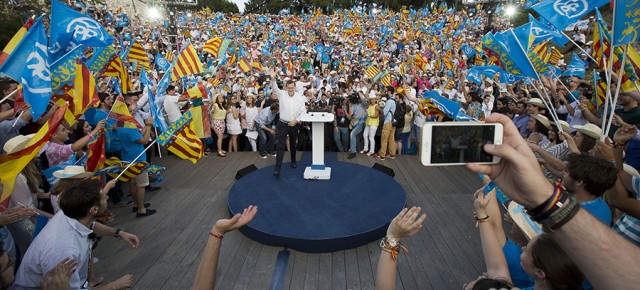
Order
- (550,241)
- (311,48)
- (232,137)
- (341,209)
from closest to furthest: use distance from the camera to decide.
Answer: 1. (550,241)
2. (341,209)
3. (232,137)
4. (311,48)

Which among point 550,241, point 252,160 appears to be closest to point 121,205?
point 252,160

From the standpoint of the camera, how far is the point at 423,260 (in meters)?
4.29

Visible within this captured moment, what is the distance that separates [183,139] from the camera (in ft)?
16.1

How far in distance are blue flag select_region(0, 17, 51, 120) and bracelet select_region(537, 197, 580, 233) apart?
4564 millimetres

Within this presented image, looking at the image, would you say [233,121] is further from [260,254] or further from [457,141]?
[457,141]

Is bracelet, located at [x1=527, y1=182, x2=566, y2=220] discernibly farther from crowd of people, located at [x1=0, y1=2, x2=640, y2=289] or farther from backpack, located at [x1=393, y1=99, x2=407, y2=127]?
backpack, located at [x1=393, y1=99, x2=407, y2=127]

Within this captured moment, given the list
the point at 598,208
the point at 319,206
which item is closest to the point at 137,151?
the point at 319,206

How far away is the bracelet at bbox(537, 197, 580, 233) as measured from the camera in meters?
1.03

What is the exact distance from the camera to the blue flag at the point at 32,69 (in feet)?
11.6

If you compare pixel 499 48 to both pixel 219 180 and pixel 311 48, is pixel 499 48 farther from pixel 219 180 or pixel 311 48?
pixel 311 48

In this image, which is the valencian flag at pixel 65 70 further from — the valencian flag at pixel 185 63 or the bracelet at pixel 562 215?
the bracelet at pixel 562 215

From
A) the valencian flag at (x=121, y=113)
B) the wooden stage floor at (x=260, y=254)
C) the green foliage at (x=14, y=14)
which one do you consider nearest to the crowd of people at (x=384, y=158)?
the valencian flag at (x=121, y=113)

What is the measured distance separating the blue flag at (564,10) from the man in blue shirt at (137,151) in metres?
6.34

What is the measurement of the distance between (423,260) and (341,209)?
4.96ft
